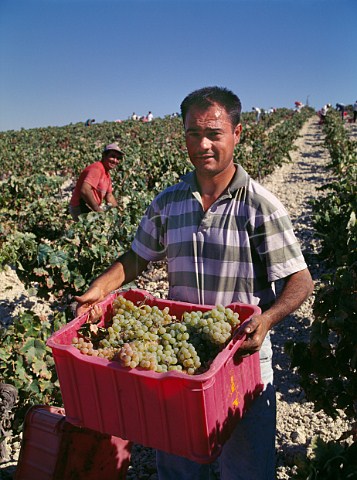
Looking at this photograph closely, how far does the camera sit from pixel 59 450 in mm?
2174

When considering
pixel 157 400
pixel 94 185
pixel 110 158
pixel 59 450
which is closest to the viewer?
pixel 157 400

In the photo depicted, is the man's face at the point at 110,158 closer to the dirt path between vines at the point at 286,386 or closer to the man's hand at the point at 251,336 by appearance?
the dirt path between vines at the point at 286,386

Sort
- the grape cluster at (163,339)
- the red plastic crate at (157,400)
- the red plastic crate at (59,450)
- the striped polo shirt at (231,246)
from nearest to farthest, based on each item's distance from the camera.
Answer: the red plastic crate at (157,400)
the grape cluster at (163,339)
the striped polo shirt at (231,246)
the red plastic crate at (59,450)

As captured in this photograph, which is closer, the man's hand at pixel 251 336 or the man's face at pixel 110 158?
the man's hand at pixel 251 336

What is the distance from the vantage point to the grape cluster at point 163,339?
58.1 inches

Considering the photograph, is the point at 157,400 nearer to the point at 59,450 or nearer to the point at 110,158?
the point at 59,450

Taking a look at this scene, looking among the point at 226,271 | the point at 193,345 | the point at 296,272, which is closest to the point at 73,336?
the point at 193,345

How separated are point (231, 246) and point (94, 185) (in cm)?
443

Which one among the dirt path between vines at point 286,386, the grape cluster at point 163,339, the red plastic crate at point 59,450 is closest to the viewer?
the grape cluster at point 163,339

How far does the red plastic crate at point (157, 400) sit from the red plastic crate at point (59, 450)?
683 millimetres

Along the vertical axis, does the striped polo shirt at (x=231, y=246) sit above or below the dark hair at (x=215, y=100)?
below

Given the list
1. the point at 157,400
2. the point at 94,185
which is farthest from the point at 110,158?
the point at 157,400

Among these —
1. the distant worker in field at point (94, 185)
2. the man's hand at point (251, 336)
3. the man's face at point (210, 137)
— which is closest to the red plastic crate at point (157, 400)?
the man's hand at point (251, 336)

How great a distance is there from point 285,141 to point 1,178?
479 inches
